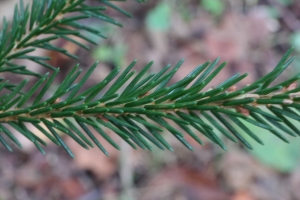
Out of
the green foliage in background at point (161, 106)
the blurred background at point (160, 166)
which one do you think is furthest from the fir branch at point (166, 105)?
the blurred background at point (160, 166)

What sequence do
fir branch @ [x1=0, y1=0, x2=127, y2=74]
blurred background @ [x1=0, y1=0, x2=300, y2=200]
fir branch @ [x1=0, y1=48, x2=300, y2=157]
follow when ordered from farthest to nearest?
1. blurred background @ [x1=0, y1=0, x2=300, y2=200]
2. fir branch @ [x1=0, y1=0, x2=127, y2=74]
3. fir branch @ [x1=0, y1=48, x2=300, y2=157]

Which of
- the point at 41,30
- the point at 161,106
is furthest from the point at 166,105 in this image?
the point at 41,30

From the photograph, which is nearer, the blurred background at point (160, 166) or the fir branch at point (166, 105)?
the fir branch at point (166, 105)

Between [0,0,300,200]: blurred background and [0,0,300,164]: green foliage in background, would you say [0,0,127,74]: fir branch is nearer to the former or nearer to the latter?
[0,0,300,164]: green foliage in background

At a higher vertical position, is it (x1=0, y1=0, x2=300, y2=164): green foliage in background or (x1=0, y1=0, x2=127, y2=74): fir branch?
(x1=0, y1=0, x2=127, y2=74): fir branch

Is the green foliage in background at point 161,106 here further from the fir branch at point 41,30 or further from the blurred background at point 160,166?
the blurred background at point 160,166

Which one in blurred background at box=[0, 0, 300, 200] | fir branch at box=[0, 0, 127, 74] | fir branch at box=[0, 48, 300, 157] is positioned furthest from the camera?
blurred background at box=[0, 0, 300, 200]

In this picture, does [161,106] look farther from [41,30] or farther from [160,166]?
[160,166]

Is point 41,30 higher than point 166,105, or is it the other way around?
point 41,30

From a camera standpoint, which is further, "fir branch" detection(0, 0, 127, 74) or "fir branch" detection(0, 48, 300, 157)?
"fir branch" detection(0, 0, 127, 74)

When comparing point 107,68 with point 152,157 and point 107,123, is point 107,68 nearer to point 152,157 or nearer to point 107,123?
point 152,157

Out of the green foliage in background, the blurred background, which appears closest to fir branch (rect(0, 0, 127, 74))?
the green foliage in background
